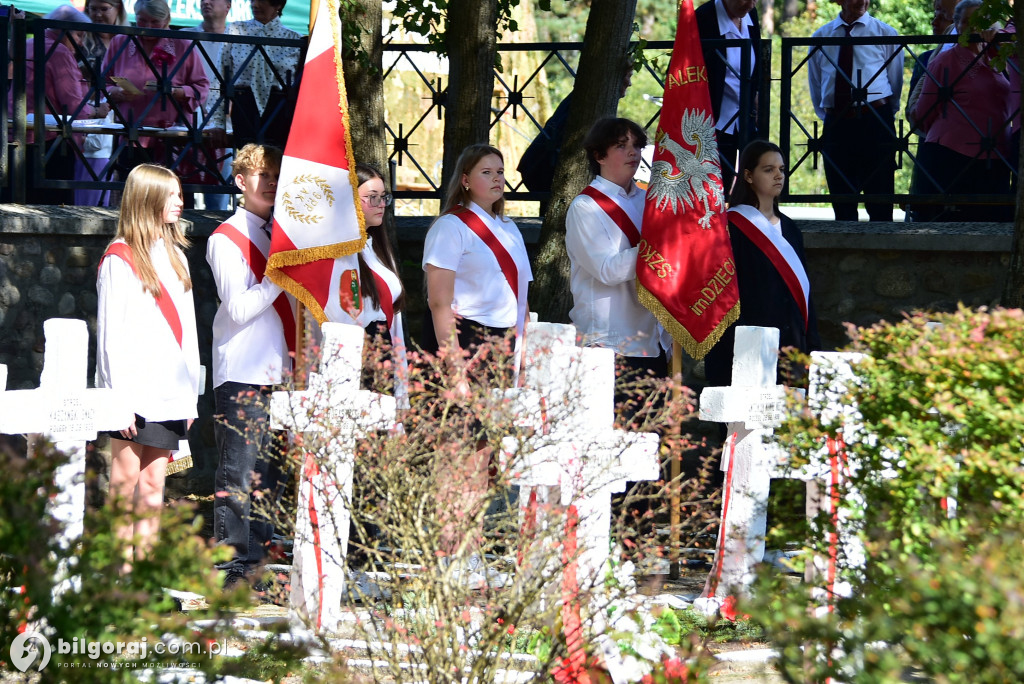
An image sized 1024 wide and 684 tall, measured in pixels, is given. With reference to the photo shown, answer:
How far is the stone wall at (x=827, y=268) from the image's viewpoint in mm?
6641

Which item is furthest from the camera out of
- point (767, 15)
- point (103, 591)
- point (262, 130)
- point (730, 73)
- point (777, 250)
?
point (767, 15)

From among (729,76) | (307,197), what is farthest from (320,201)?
(729,76)

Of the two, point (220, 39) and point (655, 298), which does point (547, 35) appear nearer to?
point (220, 39)

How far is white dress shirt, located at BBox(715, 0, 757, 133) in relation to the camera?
283 inches

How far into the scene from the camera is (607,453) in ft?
12.9

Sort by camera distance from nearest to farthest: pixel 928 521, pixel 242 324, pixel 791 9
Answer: pixel 928 521 < pixel 242 324 < pixel 791 9

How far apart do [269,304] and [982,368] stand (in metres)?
3.05

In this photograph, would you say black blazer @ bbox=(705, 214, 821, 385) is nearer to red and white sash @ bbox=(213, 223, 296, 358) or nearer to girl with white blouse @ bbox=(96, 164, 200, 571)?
red and white sash @ bbox=(213, 223, 296, 358)

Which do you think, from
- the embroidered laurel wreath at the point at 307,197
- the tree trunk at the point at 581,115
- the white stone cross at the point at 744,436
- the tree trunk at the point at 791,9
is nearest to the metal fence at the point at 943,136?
the tree trunk at the point at 581,115

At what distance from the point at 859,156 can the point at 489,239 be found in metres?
2.93

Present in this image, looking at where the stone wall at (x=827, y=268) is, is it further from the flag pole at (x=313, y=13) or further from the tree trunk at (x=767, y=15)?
the tree trunk at (x=767, y=15)

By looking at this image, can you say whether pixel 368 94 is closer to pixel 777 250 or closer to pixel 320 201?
pixel 320 201

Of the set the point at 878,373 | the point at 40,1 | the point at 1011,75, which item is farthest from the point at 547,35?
the point at 878,373

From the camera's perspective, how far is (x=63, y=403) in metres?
4.08
